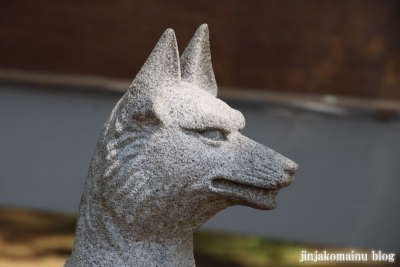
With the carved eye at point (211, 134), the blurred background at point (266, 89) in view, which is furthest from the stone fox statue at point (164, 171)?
the blurred background at point (266, 89)

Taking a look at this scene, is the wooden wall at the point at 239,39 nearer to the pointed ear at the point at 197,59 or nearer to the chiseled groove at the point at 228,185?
the pointed ear at the point at 197,59

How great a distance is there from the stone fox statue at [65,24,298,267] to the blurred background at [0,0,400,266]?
2.33 metres

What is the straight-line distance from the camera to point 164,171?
1.83 m

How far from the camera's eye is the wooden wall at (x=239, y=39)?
13.5 ft

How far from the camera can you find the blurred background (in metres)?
4.16

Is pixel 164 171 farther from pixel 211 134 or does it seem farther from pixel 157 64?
pixel 157 64

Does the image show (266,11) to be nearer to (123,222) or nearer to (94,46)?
(94,46)

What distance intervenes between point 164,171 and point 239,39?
2577mm

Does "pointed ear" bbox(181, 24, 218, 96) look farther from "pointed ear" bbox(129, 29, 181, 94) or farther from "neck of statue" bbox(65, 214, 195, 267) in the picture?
"neck of statue" bbox(65, 214, 195, 267)

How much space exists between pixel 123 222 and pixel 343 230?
289 centimetres

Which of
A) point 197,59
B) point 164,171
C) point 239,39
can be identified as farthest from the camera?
point 239,39

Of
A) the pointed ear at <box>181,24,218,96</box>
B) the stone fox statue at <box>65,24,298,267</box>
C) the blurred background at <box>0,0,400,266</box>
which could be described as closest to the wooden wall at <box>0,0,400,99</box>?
the blurred background at <box>0,0,400,266</box>

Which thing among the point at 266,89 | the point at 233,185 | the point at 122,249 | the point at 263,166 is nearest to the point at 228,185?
the point at 233,185

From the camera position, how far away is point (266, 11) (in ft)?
13.7
